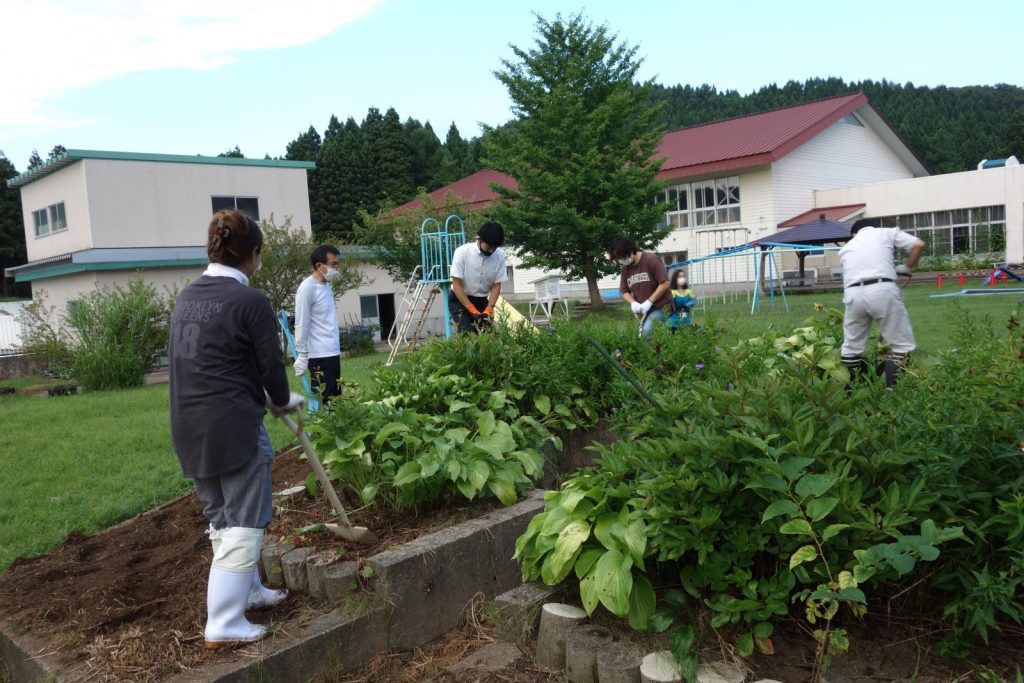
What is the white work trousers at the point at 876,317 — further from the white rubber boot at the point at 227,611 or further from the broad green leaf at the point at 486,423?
the white rubber boot at the point at 227,611

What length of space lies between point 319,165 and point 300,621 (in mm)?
58245

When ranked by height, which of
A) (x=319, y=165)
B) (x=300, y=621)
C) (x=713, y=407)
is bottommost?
(x=300, y=621)

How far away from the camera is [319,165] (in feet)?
191

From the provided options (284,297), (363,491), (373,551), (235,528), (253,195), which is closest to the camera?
(235,528)

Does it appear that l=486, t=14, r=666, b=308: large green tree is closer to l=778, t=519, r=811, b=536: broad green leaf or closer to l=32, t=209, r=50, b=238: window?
l=32, t=209, r=50, b=238: window

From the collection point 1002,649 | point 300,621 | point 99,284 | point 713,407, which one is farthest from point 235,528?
point 99,284

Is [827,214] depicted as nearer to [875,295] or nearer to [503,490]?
[875,295]

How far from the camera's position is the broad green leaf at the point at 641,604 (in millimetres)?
2641

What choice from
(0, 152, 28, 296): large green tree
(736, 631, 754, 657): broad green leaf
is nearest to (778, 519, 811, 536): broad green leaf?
(736, 631, 754, 657): broad green leaf

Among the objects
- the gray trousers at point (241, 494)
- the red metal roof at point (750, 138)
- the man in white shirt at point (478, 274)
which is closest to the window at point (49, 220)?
the red metal roof at point (750, 138)

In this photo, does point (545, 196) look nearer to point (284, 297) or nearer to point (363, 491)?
point (284, 297)

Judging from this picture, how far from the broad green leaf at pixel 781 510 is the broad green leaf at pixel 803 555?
0.11 metres

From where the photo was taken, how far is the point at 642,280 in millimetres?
8289

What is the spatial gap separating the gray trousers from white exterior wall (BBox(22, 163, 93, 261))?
78.0 ft
